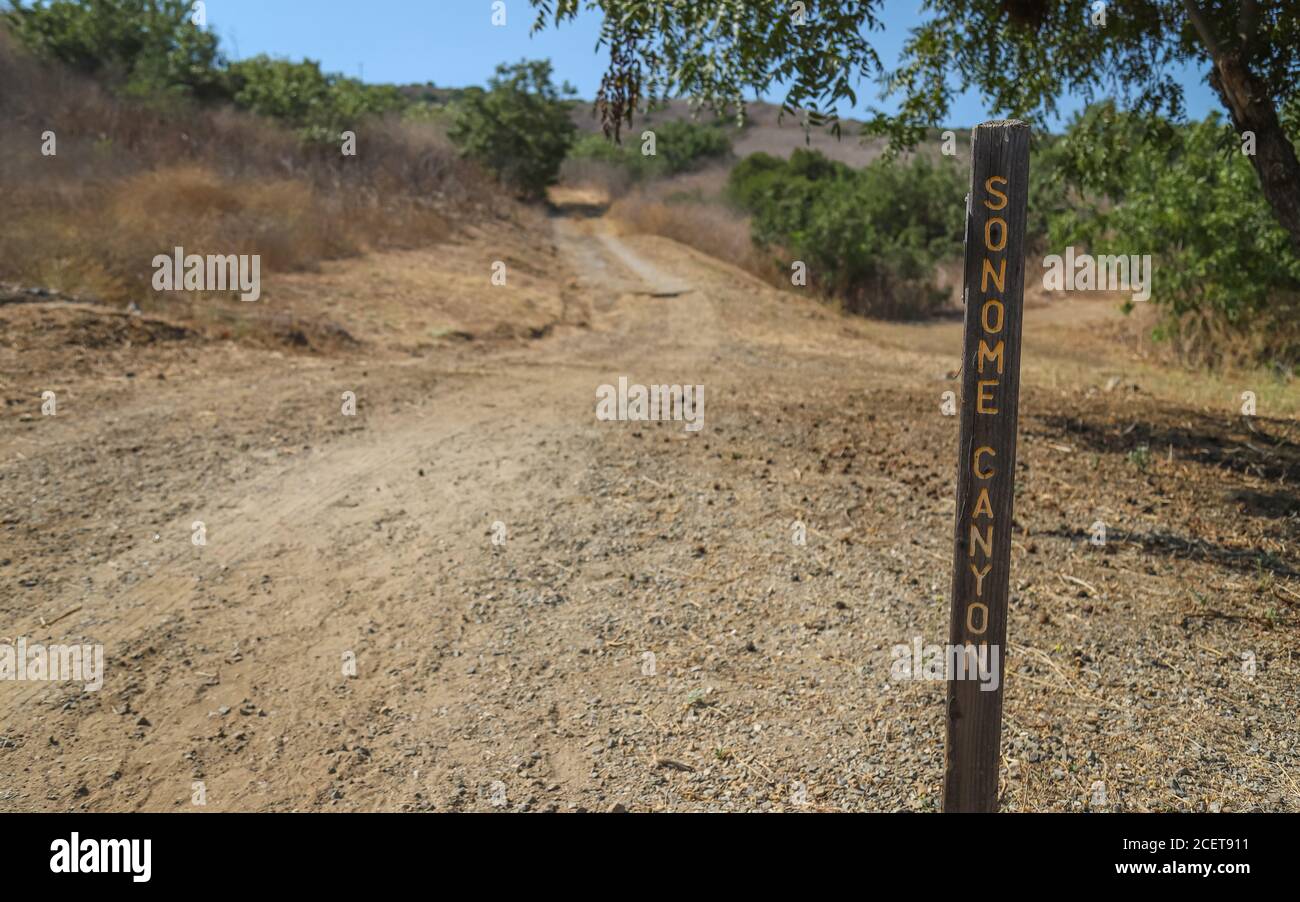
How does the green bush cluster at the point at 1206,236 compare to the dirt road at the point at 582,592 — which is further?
the green bush cluster at the point at 1206,236

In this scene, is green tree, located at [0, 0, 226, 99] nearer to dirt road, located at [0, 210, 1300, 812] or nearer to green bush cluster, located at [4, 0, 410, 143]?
green bush cluster, located at [4, 0, 410, 143]

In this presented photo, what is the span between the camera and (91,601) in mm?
4293

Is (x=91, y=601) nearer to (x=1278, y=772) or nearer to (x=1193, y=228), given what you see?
(x=1278, y=772)

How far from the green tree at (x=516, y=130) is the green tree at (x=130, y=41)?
6.71 m

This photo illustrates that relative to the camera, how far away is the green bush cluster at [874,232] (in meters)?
16.2

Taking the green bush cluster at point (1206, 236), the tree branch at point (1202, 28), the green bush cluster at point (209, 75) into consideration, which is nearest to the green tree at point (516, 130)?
the green bush cluster at point (209, 75)

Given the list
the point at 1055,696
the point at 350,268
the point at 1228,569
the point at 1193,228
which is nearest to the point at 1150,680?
the point at 1055,696

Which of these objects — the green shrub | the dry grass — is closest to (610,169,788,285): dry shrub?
the dry grass

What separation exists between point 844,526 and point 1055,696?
163 centimetres

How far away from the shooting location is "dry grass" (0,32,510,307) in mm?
9406

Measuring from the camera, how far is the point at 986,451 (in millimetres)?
2324

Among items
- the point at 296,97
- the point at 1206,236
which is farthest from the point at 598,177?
the point at 1206,236

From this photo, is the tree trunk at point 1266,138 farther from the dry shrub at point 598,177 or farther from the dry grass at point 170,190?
the dry shrub at point 598,177

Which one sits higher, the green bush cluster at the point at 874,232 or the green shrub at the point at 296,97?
the green shrub at the point at 296,97
